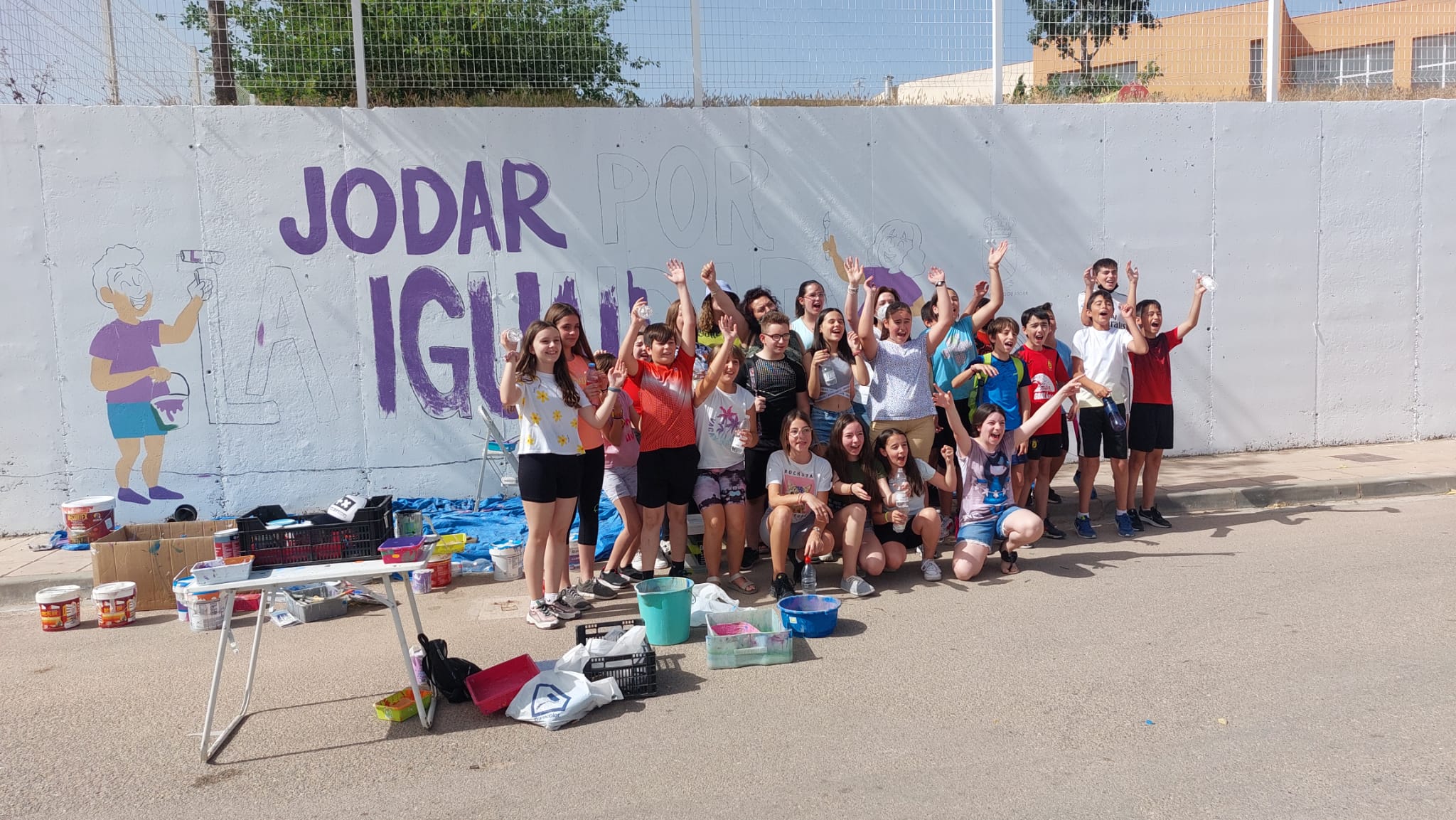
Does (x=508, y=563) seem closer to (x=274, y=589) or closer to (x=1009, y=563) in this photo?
(x=274, y=589)

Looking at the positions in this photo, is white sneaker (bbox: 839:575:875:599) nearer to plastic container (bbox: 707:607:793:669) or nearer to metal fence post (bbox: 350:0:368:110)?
plastic container (bbox: 707:607:793:669)

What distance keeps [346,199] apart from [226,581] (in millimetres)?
5091

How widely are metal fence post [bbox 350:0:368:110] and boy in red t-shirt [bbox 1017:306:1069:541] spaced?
5.83 meters

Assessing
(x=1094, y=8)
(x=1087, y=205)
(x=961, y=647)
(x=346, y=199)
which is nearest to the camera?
(x=961, y=647)

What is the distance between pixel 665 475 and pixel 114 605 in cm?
337

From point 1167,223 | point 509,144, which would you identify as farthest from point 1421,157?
point 509,144

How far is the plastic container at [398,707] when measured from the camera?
14.4ft

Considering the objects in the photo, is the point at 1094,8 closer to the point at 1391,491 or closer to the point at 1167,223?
the point at 1167,223

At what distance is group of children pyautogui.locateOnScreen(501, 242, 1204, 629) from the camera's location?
5.82 meters

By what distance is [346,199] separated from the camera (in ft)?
27.6

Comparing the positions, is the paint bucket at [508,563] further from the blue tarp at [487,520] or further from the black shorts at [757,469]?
the black shorts at [757,469]

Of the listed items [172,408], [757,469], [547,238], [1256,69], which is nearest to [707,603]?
[757,469]

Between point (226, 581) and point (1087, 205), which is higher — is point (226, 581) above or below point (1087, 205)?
below

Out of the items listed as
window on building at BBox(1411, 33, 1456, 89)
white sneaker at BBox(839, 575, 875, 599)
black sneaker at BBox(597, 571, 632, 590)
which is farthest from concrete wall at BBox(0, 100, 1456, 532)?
white sneaker at BBox(839, 575, 875, 599)
